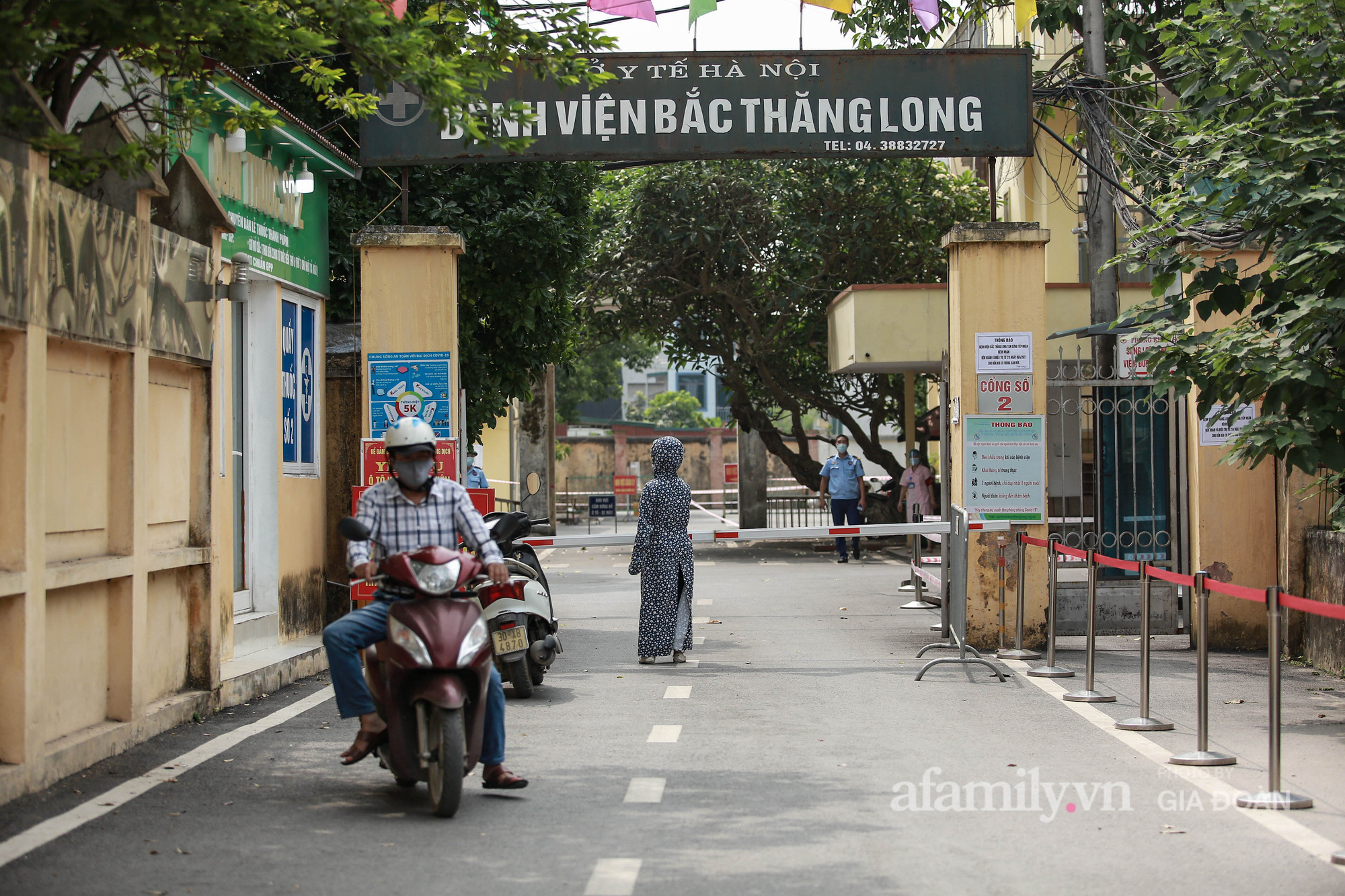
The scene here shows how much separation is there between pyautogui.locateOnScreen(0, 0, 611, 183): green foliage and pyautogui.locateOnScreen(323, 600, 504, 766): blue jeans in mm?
2367

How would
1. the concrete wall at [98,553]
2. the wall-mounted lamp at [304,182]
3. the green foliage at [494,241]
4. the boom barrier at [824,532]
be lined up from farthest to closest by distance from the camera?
the green foliage at [494,241]
the wall-mounted lamp at [304,182]
the boom barrier at [824,532]
the concrete wall at [98,553]

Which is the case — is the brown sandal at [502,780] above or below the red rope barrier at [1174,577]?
below

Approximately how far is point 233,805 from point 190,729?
79.0 inches

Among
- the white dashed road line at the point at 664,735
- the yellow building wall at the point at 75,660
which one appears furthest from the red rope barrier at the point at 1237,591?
the yellow building wall at the point at 75,660

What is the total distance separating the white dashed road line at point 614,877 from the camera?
469 cm

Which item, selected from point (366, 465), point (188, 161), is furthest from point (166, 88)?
point (366, 465)

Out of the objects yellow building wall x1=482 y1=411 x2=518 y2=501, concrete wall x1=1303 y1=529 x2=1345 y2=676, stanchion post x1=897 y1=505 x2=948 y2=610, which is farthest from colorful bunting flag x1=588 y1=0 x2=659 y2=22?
yellow building wall x1=482 y1=411 x2=518 y2=501

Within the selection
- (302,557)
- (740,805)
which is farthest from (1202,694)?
(302,557)

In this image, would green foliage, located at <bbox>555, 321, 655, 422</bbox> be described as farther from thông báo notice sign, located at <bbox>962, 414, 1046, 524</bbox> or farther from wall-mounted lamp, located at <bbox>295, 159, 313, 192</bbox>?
thông báo notice sign, located at <bbox>962, 414, 1046, 524</bbox>

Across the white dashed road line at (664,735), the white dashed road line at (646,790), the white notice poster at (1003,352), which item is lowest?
the white dashed road line at (664,735)

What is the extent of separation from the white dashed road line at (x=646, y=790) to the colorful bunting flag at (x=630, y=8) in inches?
266

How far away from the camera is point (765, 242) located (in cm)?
2473

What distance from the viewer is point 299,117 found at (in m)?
13.3

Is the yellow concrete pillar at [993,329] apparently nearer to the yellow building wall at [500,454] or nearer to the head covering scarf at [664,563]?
the head covering scarf at [664,563]
